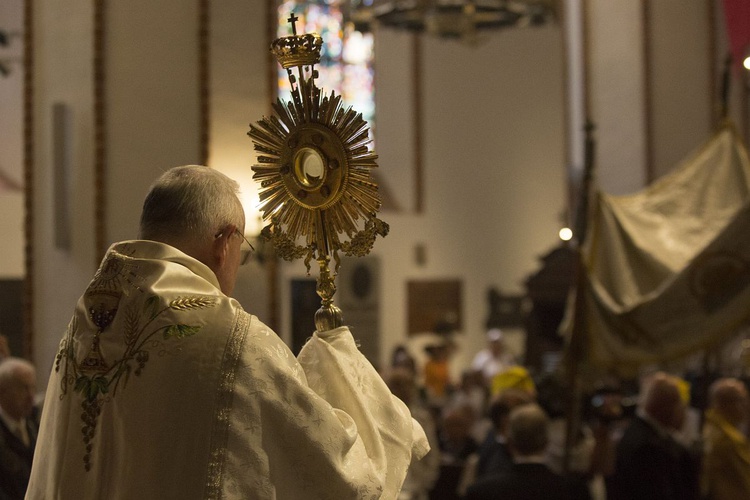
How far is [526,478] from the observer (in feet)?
17.1

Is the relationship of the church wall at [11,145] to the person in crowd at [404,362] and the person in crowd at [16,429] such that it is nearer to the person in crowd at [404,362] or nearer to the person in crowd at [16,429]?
the person in crowd at [404,362]

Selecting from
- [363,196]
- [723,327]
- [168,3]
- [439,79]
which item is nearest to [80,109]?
[168,3]

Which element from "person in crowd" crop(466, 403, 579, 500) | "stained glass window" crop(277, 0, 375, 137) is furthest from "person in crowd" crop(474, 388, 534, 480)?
"stained glass window" crop(277, 0, 375, 137)

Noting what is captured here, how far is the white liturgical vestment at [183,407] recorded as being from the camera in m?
2.48

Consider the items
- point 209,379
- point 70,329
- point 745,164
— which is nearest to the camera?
point 209,379

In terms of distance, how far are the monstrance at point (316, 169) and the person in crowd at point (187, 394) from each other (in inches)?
8.2

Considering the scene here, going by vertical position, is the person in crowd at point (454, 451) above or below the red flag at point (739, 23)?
below

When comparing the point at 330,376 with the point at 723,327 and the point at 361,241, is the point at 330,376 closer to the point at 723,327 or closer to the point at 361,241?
the point at 361,241

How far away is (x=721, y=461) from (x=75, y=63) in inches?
180

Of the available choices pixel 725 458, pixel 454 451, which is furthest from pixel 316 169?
pixel 454 451

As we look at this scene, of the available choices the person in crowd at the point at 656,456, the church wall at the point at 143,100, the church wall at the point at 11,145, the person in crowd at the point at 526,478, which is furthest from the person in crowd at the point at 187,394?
the church wall at the point at 11,145

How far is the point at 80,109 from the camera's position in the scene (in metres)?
7.30

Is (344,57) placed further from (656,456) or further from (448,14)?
(656,456)

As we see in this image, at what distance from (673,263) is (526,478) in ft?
6.86
